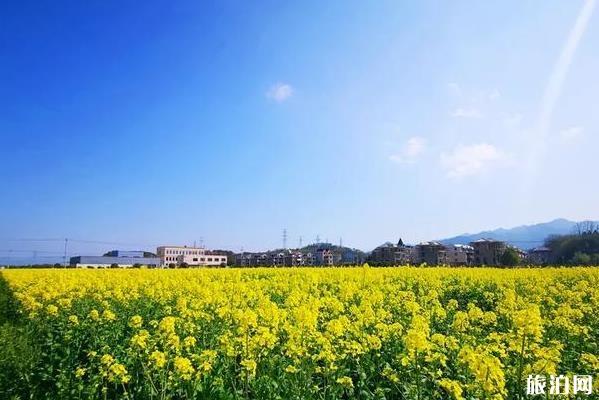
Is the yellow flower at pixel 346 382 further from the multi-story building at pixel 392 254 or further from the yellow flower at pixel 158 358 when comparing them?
the multi-story building at pixel 392 254

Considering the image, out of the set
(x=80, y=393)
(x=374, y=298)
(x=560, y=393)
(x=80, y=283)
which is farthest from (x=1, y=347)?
(x=80, y=283)

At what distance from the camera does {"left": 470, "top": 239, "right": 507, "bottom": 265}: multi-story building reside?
383 ft

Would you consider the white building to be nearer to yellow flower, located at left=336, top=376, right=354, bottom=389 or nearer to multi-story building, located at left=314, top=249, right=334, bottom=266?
multi-story building, located at left=314, top=249, right=334, bottom=266

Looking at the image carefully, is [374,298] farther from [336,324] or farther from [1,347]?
[1,347]

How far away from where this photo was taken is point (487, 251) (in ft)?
407

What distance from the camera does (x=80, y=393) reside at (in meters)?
5.47

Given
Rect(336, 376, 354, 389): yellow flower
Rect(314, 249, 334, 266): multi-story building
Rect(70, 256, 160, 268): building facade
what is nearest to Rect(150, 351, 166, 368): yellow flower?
Rect(336, 376, 354, 389): yellow flower

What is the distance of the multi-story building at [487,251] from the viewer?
117 metres

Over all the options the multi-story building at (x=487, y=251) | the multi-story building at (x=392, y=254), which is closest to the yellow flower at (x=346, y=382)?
the multi-story building at (x=487, y=251)

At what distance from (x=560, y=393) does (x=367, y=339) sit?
2.46 m

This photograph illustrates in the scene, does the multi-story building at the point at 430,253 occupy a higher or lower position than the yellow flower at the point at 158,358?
higher

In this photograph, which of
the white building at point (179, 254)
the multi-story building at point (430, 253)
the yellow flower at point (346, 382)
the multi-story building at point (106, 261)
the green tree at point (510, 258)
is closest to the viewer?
the yellow flower at point (346, 382)

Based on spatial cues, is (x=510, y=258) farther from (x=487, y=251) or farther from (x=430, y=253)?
(x=430, y=253)

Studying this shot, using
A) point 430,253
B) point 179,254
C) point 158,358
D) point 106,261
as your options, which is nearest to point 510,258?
point 430,253
